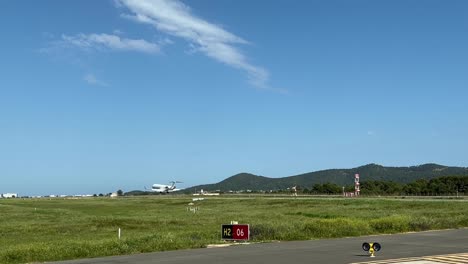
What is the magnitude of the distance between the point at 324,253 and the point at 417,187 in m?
136

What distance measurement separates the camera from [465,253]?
63.7ft

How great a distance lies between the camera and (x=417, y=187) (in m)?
147

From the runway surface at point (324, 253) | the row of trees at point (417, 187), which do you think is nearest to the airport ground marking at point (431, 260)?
the runway surface at point (324, 253)

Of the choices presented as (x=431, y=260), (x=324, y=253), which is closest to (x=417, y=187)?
(x=324, y=253)

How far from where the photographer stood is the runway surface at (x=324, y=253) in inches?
725

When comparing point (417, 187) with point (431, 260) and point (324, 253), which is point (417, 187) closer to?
point (324, 253)

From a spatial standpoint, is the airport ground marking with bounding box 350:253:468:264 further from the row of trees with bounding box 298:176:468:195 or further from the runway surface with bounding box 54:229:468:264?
the row of trees with bounding box 298:176:468:195

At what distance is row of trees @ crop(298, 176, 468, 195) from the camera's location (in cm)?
14175

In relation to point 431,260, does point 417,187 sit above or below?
above

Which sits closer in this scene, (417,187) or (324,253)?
(324,253)

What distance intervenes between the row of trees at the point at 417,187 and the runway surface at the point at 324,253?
11510cm

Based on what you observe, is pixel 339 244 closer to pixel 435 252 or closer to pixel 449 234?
pixel 435 252

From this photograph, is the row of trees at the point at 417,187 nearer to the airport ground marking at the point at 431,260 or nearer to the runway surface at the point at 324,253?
the runway surface at the point at 324,253

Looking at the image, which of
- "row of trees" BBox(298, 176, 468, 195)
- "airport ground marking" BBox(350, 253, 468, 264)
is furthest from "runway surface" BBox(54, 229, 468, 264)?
"row of trees" BBox(298, 176, 468, 195)
